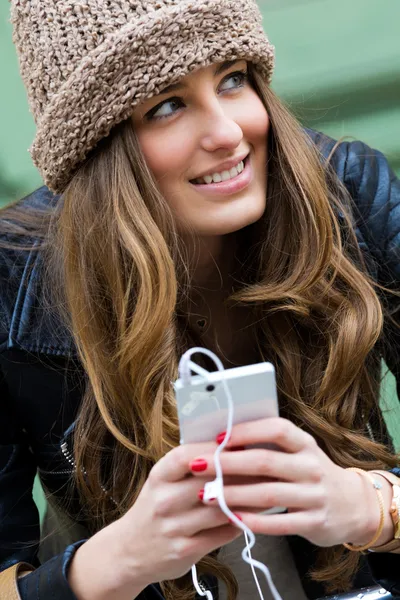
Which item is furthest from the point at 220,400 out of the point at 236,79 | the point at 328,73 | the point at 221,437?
the point at 328,73

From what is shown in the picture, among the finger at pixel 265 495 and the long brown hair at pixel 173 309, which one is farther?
the long brown hair at pixel 173 309

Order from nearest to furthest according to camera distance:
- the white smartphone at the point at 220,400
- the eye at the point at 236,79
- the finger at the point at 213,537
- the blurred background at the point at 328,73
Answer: the white smartphone at the point at 220,400
the finger at the point at 213,537
the eye at the point at 236,79
the blurred background at the point at 328,73

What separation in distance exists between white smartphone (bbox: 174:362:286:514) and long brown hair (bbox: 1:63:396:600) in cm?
42

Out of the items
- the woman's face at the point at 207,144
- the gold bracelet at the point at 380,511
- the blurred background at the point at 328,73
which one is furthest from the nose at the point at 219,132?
the blurred background at the point at 328,73

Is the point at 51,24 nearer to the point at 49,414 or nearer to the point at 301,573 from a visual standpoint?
the point at 49,414

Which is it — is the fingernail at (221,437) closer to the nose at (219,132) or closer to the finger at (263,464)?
the finger at (263,464)

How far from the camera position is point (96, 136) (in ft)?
4.16

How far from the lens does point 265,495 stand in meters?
0.84

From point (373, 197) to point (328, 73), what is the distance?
0.74 meters

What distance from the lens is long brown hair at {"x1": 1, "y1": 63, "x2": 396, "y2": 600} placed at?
4.17 feet

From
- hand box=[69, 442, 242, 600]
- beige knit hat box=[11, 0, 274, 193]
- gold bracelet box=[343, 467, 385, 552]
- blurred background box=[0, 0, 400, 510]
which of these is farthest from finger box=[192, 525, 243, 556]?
blurred background box=[0, 0, 400, 510]

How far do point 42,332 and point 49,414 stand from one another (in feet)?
0.50

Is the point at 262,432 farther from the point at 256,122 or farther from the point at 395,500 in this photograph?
the point at 256,122

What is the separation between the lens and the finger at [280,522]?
0.84m
